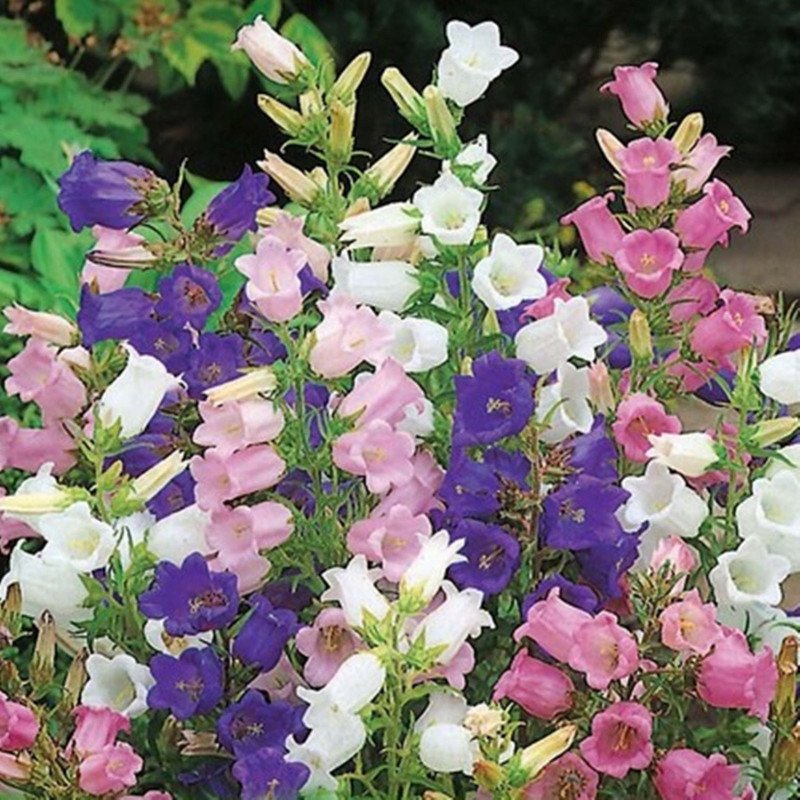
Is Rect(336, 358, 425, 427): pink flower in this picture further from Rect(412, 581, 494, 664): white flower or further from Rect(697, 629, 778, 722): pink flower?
Rect(697, 629, 778, 722): pink flower

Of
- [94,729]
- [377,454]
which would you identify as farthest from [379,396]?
[94,729]

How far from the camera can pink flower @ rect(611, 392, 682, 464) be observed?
116cm

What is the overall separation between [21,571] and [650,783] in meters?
0.38

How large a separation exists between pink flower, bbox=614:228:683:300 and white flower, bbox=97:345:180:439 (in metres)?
0.30

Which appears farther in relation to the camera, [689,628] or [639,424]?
[639,424]

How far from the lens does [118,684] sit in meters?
1.12

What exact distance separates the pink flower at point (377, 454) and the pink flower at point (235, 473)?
0.12 ft

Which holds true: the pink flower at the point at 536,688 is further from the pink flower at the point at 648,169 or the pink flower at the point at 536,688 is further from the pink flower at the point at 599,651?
the pink flower at the point at 648,169

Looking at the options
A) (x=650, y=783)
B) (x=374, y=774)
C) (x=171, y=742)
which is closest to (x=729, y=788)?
Result: (x=650, y=783)

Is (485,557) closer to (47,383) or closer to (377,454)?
(377,454)

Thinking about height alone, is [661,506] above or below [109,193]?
below

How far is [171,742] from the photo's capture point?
111 cm

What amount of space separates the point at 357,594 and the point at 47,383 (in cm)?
29

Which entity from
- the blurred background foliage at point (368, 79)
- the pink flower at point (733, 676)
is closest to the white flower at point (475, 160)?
the pink flower at point (733, 676)
